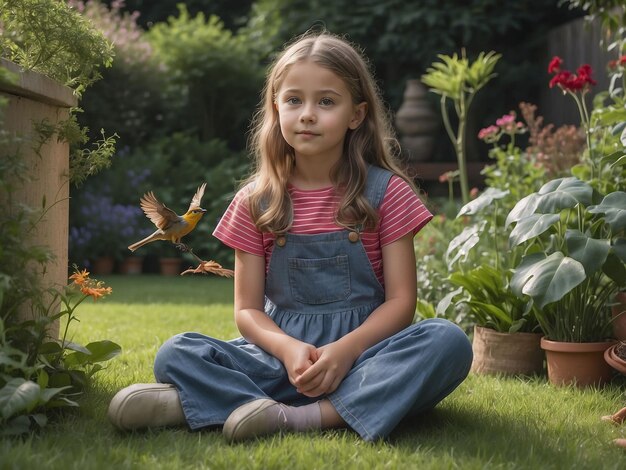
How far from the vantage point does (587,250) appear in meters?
2.80

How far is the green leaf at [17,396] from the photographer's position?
1.98m

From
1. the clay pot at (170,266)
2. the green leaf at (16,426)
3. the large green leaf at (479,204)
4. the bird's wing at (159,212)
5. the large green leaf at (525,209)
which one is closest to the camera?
the green leaf at (16,426)

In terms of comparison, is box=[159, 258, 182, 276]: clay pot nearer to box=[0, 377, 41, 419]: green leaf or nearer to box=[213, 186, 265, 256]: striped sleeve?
box=[213, 186, 265, 256]: striped sleeve

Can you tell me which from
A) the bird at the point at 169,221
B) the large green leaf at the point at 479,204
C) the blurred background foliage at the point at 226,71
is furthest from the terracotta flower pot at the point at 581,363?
the blurred background foliage at the point at 226,71

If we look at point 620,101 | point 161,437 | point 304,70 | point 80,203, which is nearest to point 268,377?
point 161,437

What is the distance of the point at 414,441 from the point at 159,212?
38.8 inches

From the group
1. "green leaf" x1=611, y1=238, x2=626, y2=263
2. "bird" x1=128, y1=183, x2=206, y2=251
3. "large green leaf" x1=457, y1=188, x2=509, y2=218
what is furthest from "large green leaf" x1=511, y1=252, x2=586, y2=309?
"bird" x1=128, y1=183, x2=206, y2=251

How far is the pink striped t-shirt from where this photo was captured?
2621 millimetres

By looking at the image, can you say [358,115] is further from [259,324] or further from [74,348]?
[74,348]

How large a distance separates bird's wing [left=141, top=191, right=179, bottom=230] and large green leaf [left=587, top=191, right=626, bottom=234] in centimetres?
130

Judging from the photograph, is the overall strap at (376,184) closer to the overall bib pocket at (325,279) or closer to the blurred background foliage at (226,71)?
the overall bib pocket at (325,279)

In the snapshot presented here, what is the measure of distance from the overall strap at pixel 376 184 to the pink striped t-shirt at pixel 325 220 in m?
0.01

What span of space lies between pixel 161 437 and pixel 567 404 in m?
1.22

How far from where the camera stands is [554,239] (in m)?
3.18
